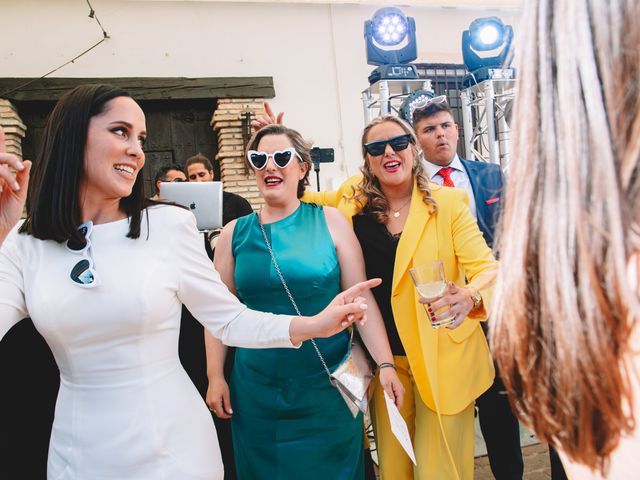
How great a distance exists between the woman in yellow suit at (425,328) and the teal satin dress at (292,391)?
25 centimetres

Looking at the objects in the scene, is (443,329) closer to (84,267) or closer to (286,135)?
(286,135)

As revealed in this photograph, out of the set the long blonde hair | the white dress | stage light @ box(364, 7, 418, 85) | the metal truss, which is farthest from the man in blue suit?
the metal truss

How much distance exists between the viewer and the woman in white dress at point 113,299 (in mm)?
1525

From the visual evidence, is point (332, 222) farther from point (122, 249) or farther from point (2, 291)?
point (2, 291)

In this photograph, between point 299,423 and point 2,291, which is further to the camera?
point 299,423

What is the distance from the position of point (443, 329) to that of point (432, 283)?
0.50 m

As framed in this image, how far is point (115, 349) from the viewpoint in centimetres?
155

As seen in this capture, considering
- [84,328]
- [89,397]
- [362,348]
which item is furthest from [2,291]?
[362,348]

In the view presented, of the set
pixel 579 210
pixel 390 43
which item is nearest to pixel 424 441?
pixel 579 210

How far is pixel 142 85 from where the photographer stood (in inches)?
293

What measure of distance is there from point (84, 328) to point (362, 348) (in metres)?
1.31

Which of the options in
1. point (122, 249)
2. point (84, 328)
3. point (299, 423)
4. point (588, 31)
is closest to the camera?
point (588, 31)

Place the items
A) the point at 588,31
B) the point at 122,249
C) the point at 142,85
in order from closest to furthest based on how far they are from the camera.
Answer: the point at 588,31 → the point at 122,249 → the point at 142,85

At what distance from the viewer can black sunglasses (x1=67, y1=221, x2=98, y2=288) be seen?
152 centimetres
